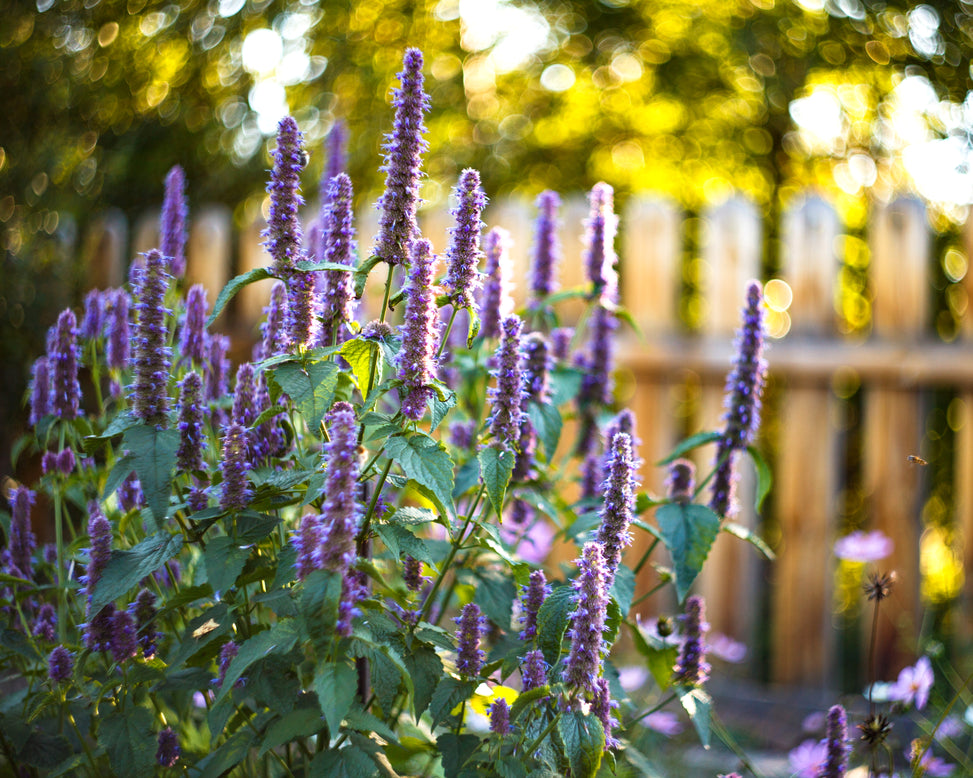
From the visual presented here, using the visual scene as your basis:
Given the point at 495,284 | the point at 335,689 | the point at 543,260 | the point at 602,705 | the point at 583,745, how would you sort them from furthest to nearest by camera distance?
the point at 543,260 < the point at 495,284 < the point at 602,705 < the point at 583,745 < the point at 335,689

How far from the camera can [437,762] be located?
1.53m

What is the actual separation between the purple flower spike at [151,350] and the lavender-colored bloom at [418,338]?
14.6 inches

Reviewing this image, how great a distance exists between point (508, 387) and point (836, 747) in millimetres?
856

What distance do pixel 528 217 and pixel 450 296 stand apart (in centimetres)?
340

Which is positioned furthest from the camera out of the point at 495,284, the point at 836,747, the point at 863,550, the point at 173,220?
the point at 863,550

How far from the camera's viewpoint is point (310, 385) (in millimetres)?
1247

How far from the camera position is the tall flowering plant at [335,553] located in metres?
1.21

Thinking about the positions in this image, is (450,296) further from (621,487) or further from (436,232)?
(436,232)

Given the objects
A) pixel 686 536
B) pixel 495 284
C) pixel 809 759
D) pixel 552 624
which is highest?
pixel 495 284

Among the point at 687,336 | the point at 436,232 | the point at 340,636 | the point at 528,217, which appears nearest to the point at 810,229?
the point at 687,336

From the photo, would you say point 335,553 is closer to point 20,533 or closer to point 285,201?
point 285,201

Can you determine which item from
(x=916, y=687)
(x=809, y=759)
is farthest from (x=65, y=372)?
(x=916, y=687)

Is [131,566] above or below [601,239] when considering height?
below

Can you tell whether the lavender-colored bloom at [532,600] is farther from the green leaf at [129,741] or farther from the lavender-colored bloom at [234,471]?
the green leaf at [129,741]
